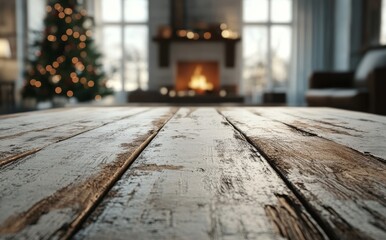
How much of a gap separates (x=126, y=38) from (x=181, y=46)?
3.55 feet

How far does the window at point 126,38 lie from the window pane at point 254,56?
1.77 meters

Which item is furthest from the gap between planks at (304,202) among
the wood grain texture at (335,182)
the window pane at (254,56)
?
the window pane at (254,56)

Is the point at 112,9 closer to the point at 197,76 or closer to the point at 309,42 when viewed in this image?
the point at 197,76

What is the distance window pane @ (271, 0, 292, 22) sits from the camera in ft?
24.6

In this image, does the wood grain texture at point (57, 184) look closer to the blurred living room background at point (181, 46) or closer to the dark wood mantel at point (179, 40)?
the blurred living room background at point (181, 46)

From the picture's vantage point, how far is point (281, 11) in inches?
296

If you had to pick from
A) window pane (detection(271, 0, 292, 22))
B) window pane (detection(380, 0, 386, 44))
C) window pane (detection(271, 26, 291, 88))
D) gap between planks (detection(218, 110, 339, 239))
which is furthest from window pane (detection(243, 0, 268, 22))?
gap between planks (detection(218, 110, 339, 239))

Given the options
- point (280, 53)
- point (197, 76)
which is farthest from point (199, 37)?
point (280, 53)

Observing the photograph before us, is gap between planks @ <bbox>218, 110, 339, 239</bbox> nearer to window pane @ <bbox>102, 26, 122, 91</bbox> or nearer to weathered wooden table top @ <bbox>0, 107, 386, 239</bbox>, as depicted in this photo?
weathered wooden table top @ <bbox>0, 107, 386, 239</bbox>

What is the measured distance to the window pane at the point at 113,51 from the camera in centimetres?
754

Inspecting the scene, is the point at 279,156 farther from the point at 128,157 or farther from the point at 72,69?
the point at 72,69

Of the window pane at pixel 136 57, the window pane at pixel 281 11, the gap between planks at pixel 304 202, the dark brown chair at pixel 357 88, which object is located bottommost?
the gap between planks at pixel 304 202

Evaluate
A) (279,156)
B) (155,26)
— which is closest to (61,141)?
(279,156)

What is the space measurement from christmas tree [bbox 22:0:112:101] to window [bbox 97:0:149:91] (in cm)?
131
